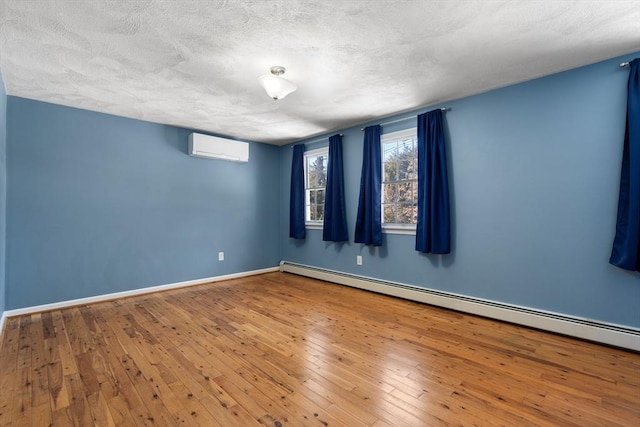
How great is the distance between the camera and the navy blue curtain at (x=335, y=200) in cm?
443

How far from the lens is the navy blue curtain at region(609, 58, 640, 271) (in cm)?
223

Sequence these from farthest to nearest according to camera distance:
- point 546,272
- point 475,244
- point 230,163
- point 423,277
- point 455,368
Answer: point 230,163, point 423,277, point 475,244, point 546,272, point 455,368

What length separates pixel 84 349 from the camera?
2.34 m

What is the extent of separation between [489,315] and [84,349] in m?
3.73

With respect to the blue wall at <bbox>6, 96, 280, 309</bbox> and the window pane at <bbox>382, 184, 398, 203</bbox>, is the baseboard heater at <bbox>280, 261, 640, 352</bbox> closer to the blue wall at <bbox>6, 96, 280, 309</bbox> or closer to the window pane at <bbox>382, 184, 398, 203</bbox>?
the window pane at <bbox>382, 184, 398, 203</bbox>

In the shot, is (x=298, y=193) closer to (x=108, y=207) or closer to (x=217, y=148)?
(x=217, y=148)

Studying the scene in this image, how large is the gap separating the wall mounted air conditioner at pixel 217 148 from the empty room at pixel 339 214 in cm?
3

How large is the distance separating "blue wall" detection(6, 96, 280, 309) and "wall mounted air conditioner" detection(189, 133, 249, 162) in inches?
7.0

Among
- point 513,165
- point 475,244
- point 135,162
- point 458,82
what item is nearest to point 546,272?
point 475,244

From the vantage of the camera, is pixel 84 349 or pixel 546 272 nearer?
pixel 84 349

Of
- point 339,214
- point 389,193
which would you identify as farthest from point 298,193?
point 389,193

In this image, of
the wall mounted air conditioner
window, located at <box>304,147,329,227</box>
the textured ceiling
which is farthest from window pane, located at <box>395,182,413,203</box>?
the wall mounted air conditioner

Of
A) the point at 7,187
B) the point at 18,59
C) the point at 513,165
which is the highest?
the point at 18,59

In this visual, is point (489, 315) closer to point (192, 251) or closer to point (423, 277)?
point (423, 277)
